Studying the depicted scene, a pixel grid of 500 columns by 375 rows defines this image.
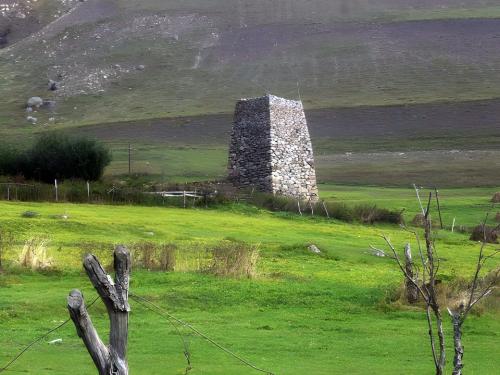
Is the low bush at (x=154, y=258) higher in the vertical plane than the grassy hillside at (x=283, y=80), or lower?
lower

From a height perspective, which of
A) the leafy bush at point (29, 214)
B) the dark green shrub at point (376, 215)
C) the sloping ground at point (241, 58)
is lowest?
the dark green shrub at point (376, 215)

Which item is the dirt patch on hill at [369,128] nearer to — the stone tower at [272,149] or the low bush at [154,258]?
the stone tower at [272,149]

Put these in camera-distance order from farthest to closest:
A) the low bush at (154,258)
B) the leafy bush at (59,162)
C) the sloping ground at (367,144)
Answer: the sloping ground at (367,144)
the leafy bush at (59,162)
the low bush at (154,258)

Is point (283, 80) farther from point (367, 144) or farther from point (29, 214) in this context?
point (29, 214)

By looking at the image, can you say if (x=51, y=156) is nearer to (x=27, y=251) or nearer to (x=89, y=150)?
(x=89, y=150)

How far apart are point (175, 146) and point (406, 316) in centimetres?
8950

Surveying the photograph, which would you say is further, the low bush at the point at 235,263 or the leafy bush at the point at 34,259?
the low bush at the point at 235,263

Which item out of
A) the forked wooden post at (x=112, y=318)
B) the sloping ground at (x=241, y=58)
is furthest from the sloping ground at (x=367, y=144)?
the forked wooden post at (x=112, y=318)

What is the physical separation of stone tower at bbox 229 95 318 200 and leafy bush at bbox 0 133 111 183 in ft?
35.8

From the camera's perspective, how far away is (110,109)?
142625 mm

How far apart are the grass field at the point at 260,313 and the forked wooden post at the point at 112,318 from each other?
5534 millimetres

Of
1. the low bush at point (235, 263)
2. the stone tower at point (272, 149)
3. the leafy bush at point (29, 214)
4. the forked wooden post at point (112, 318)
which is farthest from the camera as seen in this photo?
the stone tower at point (272, 149)

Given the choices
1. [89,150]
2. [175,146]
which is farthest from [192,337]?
[175,146]

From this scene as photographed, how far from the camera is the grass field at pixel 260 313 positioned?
16641 mm
